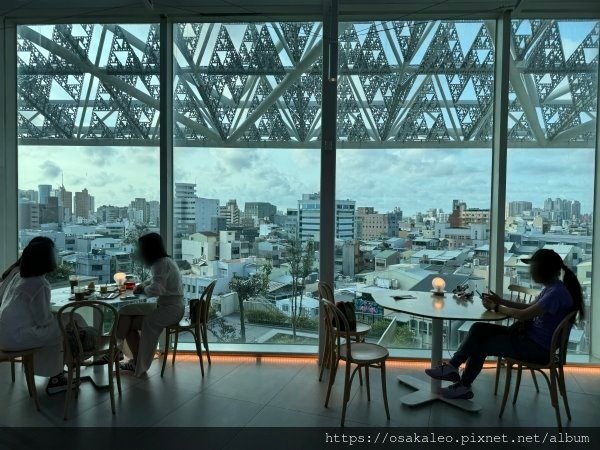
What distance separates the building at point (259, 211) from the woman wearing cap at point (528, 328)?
2199 mm

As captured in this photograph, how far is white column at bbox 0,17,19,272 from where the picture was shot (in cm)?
448

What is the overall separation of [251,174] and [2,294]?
96.4 inches

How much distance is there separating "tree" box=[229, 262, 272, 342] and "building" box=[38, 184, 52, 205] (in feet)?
7.38

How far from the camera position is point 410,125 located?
4301mm

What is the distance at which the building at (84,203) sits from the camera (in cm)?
453

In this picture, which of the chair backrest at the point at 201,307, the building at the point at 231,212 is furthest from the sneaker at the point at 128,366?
the building at the point at 231,212


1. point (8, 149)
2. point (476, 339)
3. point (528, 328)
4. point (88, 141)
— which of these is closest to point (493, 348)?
point (476, 339)

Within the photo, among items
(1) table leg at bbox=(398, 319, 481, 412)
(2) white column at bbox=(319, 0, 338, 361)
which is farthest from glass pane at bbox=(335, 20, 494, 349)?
(1) table leg at bbox=(398, 319, 481, 412)

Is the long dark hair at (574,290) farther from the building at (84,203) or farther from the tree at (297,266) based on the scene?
the building at (84,203)

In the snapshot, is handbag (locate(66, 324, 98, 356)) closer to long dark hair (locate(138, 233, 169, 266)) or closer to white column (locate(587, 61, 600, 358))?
long dark hair (locate(138, 233, 169, 266))

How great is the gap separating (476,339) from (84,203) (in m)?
4.11

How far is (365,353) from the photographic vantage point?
310cm

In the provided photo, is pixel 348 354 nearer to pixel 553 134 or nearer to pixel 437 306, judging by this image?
pixel 437 306
